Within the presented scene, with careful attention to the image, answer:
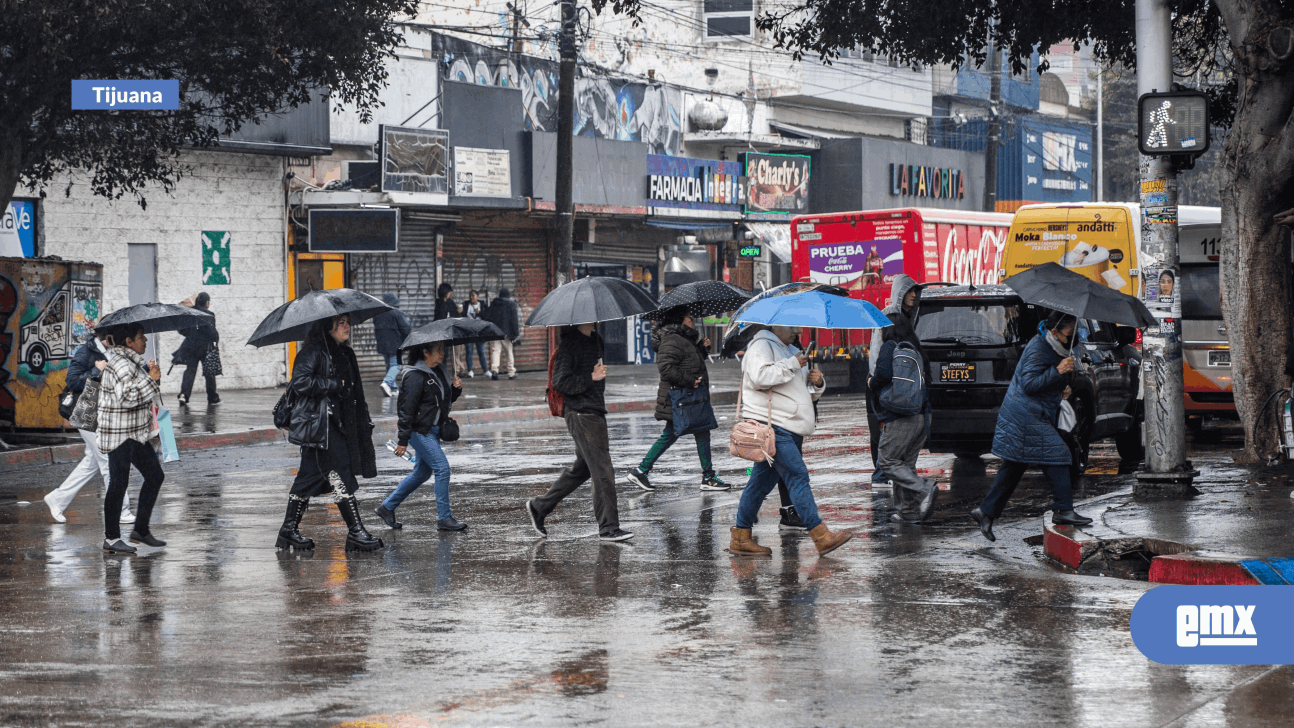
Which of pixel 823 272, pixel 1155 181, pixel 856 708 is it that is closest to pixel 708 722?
pixel 856 708

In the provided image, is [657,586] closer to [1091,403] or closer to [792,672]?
[792,672]

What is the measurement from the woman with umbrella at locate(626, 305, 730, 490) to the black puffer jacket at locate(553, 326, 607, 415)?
8.10 ft

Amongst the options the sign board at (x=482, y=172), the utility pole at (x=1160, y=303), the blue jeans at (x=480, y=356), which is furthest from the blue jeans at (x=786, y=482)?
the blue jeans at (x=480, y=356)

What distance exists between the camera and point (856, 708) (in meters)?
5.97

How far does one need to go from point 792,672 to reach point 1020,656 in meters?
1.10

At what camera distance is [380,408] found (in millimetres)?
22609

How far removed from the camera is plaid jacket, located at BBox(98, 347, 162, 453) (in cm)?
1030

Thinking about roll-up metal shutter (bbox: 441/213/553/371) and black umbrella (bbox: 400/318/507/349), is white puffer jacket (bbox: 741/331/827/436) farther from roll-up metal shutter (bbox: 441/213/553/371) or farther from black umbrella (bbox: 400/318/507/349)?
roll-up metal shutter (bbox: 441/213/553/371)

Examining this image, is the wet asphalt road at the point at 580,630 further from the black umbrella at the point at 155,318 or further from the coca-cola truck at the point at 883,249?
the coca-cola truck at the point at 883,249

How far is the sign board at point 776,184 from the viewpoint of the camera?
35750mm

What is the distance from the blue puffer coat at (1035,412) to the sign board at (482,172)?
1900 cm

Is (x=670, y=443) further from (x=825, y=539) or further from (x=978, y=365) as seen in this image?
(x=825, y=539)

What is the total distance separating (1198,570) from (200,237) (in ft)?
67.0

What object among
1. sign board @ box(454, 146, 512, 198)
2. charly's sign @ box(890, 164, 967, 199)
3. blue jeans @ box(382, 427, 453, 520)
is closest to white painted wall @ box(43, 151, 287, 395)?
sign board @ box(454, 146, 512, 198)
